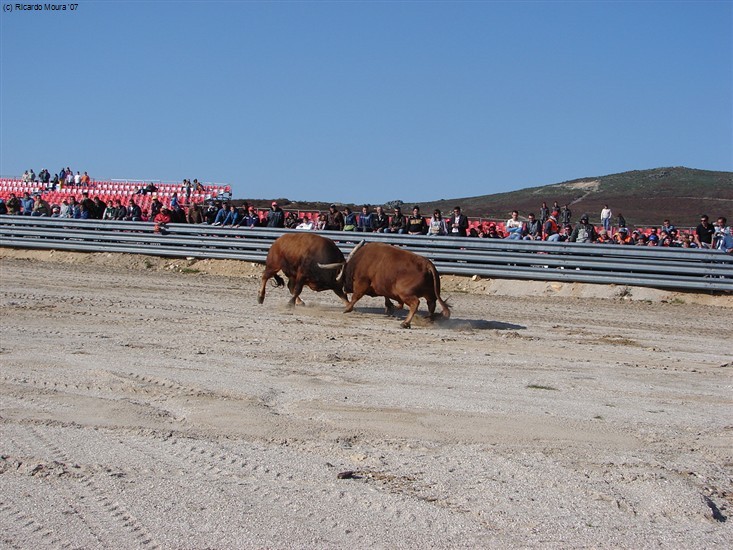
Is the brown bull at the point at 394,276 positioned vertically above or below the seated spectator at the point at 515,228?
below

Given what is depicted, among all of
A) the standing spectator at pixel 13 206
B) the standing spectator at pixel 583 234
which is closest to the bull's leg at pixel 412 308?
the standing spectator at pixel 583 234

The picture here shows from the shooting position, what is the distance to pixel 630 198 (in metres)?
54.6

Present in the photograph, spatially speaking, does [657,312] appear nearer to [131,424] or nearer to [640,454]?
[640,454]

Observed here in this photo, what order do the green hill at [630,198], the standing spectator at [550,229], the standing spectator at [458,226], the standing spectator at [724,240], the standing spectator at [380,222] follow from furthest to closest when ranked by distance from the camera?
the green hill at [630,198]
the standing spectator at [380,222]
the standing spectator at [458,226]
the standing spectator at [550,229]
the standing spectator at [724,240]

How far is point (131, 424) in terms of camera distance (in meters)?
7.08

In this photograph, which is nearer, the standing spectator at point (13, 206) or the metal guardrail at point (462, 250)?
the metal guardrail at point (462, 250)

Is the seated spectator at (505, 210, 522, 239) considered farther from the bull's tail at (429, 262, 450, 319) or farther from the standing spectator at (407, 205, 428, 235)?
the bull's tail at (429, 262, 450, 319)

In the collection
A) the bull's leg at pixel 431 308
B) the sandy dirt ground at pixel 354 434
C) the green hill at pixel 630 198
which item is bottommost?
the sandy dirt ground at pixel 354 434

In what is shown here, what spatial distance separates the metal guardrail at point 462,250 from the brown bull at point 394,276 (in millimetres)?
6238

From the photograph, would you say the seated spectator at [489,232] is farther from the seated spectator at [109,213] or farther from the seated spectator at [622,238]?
the seated spectator at [109,213]

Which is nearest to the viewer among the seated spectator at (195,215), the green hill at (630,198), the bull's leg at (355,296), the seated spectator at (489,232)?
the bull's leg at (355,296)

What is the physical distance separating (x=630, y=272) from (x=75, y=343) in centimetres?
1209

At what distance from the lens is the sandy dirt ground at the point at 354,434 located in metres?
5.14

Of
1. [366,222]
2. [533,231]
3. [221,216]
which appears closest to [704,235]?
[533,231]
